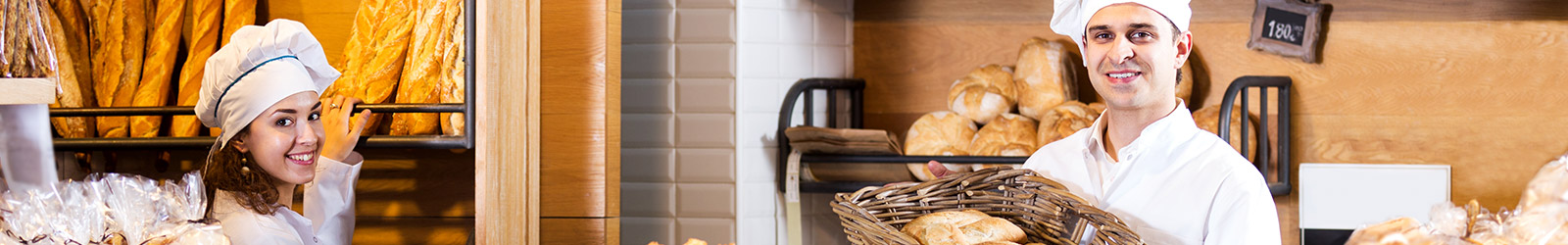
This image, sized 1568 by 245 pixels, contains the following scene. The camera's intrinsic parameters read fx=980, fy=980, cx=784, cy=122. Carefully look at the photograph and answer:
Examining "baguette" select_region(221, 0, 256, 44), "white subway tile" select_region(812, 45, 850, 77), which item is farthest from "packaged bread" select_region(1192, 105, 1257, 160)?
"baguette" select_region(221, 0, 256, 44)

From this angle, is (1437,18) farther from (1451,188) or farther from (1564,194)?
(1564,194)

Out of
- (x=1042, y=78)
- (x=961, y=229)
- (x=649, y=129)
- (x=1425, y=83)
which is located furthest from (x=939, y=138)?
(x=1425, y=83)

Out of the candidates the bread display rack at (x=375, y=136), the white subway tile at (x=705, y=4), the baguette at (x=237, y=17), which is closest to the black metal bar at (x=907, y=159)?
the white subway tile at (x=705, y=4)

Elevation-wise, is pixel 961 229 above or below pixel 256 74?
below

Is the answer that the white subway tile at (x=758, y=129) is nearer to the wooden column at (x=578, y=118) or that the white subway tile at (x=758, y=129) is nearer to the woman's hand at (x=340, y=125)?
the wooden column at (x=578, y=118)

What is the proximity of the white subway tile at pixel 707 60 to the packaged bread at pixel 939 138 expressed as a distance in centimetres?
39

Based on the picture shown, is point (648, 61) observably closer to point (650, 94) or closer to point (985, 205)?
point (650, 94)

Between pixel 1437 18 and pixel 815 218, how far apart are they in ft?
4.12

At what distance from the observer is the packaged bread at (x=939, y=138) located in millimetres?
1916

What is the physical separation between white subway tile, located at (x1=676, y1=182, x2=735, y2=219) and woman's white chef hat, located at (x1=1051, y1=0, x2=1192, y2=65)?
0.81m

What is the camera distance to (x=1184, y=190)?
4.00ft

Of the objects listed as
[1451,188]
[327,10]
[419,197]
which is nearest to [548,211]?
[419,197]

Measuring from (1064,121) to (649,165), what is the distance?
812mm

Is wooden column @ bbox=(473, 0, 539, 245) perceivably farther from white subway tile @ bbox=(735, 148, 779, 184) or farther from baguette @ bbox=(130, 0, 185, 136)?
white subway tile @ bbox=(735, 148, 779, 184)
